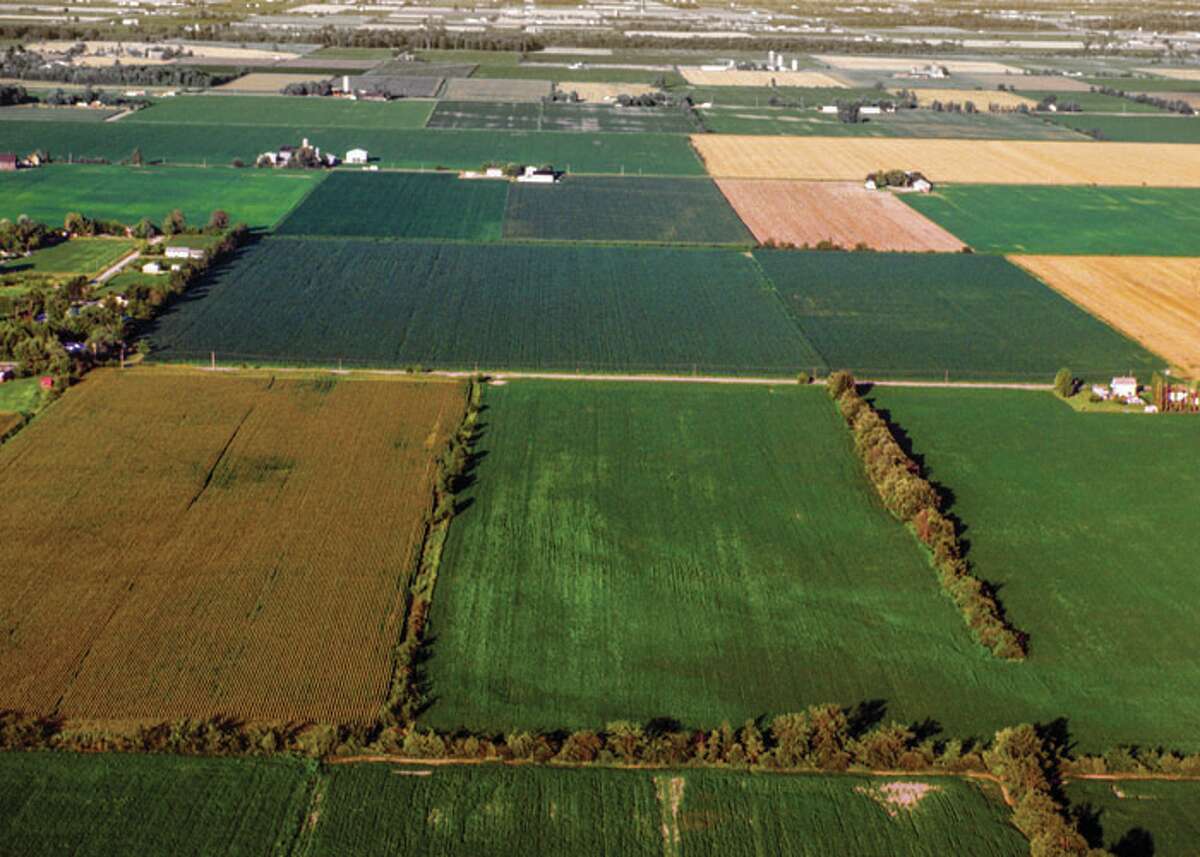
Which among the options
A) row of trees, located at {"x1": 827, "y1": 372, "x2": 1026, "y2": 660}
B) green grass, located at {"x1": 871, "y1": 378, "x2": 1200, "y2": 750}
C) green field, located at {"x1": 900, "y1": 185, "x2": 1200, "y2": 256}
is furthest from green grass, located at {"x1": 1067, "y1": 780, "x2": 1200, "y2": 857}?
green field, located at {"x1": 900, "y1": 185, "x2": 1200, "y2": 256}

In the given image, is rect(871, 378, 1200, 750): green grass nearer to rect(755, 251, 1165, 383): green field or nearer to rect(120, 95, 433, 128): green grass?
rect(755, 251, 1165, 383): green field

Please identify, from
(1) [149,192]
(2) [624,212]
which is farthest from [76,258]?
(2) [624,212]

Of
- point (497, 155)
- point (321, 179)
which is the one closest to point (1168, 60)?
point (497, 155)

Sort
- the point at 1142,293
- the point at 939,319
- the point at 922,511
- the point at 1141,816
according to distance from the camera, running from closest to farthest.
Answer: the point at 1141,816, the point at 922,511, the point at 939,319, the point at 1142,293

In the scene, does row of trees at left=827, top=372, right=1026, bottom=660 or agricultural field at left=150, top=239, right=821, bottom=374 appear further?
agricultural field at left=150, top=239, right=821, bottom=374

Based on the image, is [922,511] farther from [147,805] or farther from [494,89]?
[494,89]

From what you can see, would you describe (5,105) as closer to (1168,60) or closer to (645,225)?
(645,225)
